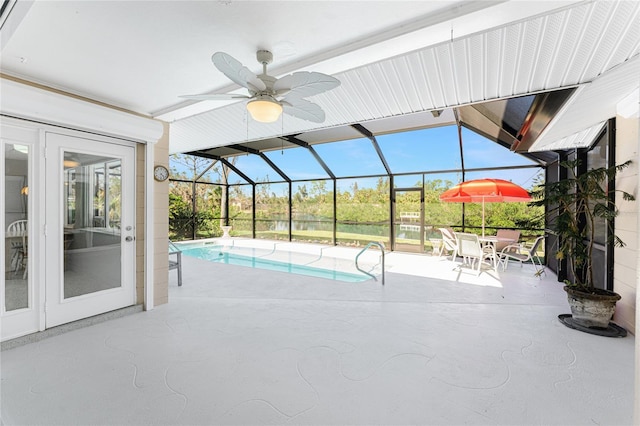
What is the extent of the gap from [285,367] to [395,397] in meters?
0.91

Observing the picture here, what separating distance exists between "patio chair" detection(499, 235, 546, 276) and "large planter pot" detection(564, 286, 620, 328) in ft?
8.49

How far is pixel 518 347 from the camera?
2.72 metres

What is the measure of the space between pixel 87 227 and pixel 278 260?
193 inches

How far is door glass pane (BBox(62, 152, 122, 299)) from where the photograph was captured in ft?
10.3

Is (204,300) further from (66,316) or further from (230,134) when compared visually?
(230,134)

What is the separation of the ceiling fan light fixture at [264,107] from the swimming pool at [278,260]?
3.73 meters

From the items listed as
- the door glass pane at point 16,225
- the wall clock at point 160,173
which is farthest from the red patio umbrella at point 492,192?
the door glass pane at point 16,225

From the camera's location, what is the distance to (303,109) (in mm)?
2814

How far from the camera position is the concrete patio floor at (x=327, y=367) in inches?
73.0

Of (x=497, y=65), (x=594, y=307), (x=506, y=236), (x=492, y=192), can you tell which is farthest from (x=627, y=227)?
(x=506, y=236)

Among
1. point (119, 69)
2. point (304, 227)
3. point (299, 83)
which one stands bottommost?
point (304, 227)

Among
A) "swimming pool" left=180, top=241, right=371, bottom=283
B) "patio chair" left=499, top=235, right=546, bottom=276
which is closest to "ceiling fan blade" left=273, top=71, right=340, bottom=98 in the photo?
"swimming pool" left=180, top=241, right=371, bottom=283

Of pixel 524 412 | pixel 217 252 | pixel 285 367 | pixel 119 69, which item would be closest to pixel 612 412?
pixel 524 412

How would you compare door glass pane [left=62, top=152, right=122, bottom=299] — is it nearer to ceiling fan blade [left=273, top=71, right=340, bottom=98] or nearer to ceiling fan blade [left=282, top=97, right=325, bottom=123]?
ceiling fan blade [left=282, top=97, right=325, bottom=123]
